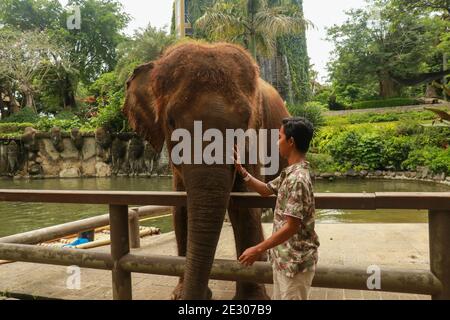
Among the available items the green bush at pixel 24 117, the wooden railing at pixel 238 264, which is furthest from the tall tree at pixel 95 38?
the wooden railing at pixel 238 264

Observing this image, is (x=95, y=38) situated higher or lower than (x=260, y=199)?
higher

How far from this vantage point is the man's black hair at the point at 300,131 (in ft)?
6.97

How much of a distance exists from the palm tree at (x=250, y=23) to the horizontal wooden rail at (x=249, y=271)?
64.9 ft

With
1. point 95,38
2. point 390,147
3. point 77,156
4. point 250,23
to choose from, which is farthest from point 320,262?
point 95,38

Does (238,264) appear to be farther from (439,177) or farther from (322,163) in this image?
(322,163)

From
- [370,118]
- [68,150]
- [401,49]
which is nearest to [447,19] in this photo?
[401,49]

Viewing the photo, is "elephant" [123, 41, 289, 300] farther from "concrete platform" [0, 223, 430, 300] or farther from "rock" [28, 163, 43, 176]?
"rock" [28, 163, 43, 176]

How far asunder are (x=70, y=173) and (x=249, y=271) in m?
27.3

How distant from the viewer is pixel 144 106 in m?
3.59

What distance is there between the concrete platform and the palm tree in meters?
17.0

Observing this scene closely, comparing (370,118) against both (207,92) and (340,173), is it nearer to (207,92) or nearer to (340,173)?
(340,173)

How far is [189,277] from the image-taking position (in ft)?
7.76

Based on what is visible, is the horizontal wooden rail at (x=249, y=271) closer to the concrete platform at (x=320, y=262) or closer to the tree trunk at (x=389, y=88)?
the concrete platform at (x=320, y=262)

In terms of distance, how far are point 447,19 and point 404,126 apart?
40.3 ft
